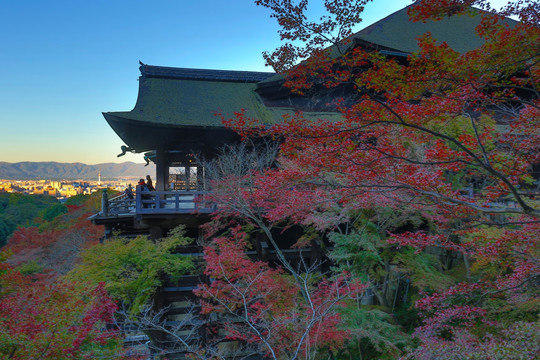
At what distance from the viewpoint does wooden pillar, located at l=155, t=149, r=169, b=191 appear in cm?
1154

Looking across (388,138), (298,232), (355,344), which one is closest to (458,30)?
(388,138)

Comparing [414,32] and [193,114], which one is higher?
[414,32]

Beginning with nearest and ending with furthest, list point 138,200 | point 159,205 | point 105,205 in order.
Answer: point 138,200 → point 159,205 → point 105,205

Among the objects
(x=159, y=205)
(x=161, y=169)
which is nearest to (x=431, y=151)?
(x=159, y=205)

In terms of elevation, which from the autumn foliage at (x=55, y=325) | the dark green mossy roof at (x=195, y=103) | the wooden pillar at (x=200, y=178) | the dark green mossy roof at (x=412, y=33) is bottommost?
the autumn foliage at (x=55, y=325)

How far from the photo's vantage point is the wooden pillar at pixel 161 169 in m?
11.5

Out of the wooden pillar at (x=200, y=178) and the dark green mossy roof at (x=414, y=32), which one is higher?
the dark green mossy roof at (x=414, y=32)

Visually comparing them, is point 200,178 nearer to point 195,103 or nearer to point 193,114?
point 193,114

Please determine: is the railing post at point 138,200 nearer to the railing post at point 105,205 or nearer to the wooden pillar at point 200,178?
the railing post at point 105,205

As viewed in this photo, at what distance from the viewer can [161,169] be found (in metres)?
11.6

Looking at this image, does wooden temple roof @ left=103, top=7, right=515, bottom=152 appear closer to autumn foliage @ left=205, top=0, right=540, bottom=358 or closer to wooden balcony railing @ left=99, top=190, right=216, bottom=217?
wooden balcony railing @ left=99, top=190, right=216, bottom=217

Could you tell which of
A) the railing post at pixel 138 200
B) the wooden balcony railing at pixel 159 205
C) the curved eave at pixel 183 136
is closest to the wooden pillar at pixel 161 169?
the curved eave at pixel 183 136

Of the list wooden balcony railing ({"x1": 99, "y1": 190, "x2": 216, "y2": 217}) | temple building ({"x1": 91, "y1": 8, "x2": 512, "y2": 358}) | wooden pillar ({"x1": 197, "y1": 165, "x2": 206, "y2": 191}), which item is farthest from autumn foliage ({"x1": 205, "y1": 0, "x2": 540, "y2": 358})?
temple building ({"x1": 91, "y1": 8, "x2": 512, "y2": 358})

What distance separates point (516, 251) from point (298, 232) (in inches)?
284
